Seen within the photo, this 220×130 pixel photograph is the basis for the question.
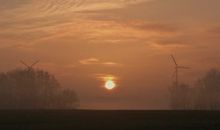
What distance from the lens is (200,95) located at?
17738 centimetres

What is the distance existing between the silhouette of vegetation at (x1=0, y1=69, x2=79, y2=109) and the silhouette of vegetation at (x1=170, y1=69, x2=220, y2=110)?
112 feet

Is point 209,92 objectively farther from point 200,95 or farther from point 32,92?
point 32,92

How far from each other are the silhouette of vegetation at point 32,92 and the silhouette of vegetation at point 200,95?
112 ft

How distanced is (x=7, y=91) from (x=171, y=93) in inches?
2155

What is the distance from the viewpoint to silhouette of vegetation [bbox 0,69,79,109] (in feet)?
521

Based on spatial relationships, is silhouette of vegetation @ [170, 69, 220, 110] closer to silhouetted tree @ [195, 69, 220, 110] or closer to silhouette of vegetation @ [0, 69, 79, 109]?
silhouetted tree @ [195, 69, 220, 110]

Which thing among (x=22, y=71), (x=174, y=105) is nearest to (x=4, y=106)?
(x=22, y=71)

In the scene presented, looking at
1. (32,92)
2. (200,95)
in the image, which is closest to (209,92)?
(200,95)

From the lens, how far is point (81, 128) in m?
49.6

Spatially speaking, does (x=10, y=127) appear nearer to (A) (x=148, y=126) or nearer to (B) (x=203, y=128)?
(A) (x=148, y=126)

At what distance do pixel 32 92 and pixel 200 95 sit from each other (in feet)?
178

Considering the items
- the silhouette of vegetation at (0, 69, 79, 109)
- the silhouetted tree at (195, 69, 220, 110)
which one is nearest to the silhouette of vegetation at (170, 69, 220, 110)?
the silhouetted tree at (195, 69, 220, 110)

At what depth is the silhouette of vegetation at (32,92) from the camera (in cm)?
15895

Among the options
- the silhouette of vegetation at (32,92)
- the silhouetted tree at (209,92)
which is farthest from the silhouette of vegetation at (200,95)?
the silhouette of vegetation at (32,92)
